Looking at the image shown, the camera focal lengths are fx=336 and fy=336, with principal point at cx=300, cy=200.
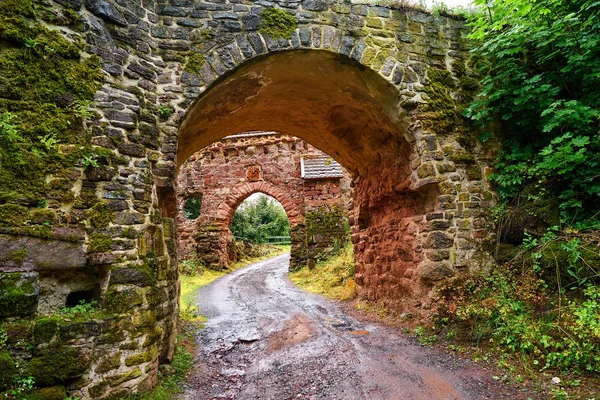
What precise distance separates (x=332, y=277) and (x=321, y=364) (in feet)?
17.7

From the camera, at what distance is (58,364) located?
8.77ft

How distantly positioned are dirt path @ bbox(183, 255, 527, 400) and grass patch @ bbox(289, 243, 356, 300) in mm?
1642

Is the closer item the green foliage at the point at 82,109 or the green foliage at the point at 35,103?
the green foliage at the point at 35,103

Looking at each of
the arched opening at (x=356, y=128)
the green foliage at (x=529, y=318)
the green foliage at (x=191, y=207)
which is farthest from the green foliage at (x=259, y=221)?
the green foliage at (x=529, y=318)

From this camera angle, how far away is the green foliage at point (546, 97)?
155 inches

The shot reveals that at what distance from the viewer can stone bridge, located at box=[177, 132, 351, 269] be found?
1234 cm

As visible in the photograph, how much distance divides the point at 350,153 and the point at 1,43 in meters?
5.13

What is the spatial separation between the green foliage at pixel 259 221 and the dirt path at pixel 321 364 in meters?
15.5

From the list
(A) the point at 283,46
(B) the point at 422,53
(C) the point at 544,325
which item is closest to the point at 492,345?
(C) the point at 544,325

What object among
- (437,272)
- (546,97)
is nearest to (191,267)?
(437,272)

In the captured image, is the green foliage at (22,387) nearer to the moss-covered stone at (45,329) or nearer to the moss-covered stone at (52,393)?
the moss-covered stone at (52,393)

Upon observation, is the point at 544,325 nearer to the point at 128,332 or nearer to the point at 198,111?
the point at 128,332

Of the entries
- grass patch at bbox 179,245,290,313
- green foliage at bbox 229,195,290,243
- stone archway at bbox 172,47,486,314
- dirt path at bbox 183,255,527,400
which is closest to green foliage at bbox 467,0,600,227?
stone archway at bbox 172,47,486,314

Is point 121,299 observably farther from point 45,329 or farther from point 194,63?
point 194,63
